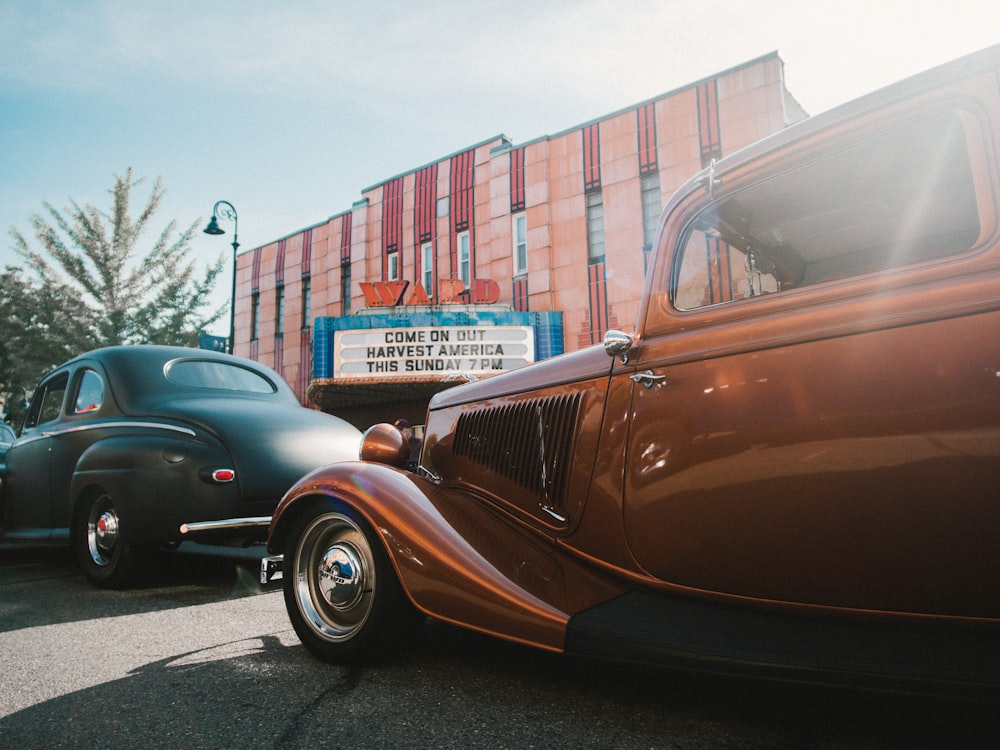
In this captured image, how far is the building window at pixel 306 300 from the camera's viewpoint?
21094mm

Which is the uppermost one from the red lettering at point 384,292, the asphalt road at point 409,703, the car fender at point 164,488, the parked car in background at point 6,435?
the red lettering at point 384,292

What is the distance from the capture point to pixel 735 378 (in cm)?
190

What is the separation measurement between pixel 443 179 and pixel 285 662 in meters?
17.2

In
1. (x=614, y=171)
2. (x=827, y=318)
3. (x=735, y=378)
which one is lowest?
(x=735, y=378)

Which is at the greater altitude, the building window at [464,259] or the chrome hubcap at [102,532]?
the building window at [464,259]

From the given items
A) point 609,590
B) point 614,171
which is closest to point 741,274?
point 609,590

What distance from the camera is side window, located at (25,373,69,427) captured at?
5.45m

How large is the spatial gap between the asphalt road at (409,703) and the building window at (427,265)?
1568 cm

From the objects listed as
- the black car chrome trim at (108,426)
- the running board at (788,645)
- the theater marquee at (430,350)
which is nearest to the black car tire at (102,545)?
the black car chrome trim at (108,426)

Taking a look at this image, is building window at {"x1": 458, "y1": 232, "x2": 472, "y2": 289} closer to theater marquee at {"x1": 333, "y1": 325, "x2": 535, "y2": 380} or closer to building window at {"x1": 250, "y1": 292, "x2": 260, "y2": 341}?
theater marquee at {"x1": 333, "y1": 325, "x2": 535, "y2": 380}

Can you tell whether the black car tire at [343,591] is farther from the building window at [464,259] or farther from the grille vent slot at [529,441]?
the building window at [464,259]

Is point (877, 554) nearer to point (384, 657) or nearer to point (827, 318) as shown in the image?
point (827, 318)

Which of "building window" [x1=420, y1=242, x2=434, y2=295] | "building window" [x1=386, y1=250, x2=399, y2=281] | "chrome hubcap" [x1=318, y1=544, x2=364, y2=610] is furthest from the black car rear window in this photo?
"building window" [x1=386, y1=250, x2=399, y2=281]

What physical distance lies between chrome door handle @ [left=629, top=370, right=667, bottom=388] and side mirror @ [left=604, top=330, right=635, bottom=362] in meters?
0.10
